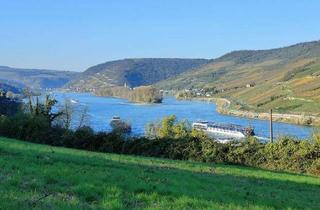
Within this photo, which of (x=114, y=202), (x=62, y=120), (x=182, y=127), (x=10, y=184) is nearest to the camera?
(x=114, y=202)

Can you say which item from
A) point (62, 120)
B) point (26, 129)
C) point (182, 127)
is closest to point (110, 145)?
point (26, 129)

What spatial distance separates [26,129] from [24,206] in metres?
47.5

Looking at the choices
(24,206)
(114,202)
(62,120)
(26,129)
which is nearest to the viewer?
(24,206)

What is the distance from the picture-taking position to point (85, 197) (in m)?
11.0

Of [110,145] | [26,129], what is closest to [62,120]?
[26,129]

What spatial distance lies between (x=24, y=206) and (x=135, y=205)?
7.79 feet

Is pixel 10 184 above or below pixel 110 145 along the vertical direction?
above

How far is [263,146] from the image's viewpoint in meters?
46.1

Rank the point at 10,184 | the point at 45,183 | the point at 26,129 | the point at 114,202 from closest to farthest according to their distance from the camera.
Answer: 1. the point at 114,202
2. the point at 10,184
3. the point at 45,183
4. the point at 26,129

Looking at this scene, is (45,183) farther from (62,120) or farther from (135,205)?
(62,120)

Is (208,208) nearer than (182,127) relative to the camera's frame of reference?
Yes

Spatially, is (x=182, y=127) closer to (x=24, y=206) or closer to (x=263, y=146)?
(x=263, y=146)

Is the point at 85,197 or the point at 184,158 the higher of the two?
the point at 85,197

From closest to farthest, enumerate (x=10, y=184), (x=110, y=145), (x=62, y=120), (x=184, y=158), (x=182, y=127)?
(x=10, y=184), (x=184, y=158), (x=110, y=145), (x=62, y=120), (x=182, y=127)
